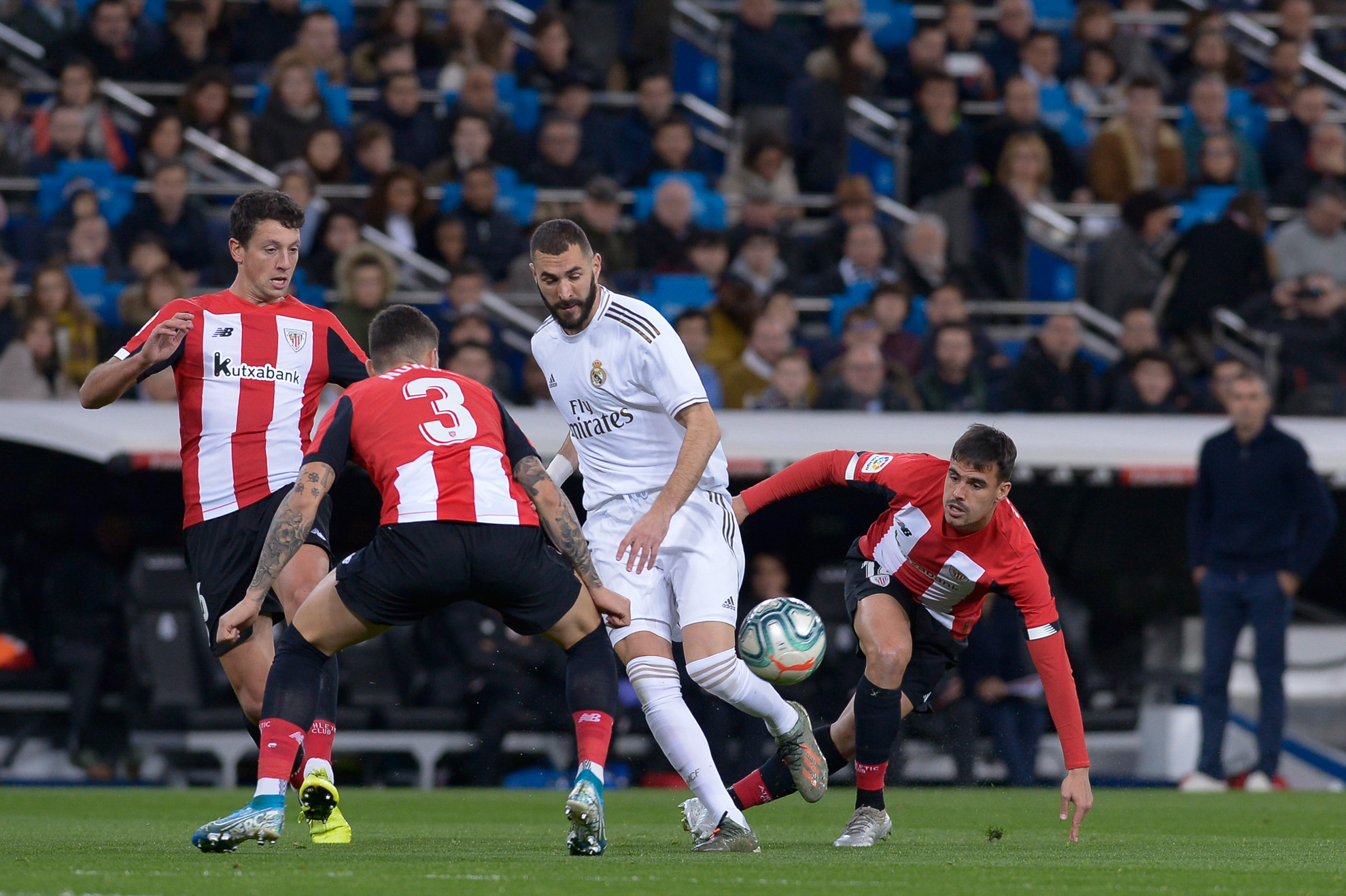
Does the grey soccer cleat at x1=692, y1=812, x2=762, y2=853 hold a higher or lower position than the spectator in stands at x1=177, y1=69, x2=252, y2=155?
lower

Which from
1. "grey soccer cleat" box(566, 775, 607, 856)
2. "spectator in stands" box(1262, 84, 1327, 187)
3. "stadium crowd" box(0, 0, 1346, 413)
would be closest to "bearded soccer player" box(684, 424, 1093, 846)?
"grey soccer cleat" box(566, 775, 607, 856)

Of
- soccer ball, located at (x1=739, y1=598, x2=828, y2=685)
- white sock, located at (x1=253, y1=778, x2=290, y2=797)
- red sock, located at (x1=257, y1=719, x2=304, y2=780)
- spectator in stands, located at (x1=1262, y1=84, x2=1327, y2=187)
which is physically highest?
spectator in stands, located at (x1=1262, y1=84, x2=1327, y2=187)

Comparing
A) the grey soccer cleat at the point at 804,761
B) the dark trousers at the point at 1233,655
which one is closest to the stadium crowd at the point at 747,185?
the dark trousers at the point at 1233,655

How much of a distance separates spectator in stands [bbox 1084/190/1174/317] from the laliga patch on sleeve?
7844mm

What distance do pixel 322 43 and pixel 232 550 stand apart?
29.4 feet

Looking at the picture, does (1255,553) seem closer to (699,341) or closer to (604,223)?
(699,341)

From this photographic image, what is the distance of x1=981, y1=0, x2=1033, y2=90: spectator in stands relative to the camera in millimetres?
16922

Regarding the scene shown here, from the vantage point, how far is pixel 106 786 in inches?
463

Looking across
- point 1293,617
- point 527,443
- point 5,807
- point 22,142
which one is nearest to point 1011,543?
point 527,443

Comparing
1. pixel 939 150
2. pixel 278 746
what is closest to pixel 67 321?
pixel 278 746

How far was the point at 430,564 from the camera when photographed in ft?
18.5

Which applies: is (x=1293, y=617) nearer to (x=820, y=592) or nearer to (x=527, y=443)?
(x=820, y=592)

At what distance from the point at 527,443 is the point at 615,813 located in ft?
11.1

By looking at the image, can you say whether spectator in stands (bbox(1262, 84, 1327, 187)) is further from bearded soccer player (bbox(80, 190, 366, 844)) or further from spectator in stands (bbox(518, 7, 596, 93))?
bearded soccer player (bbox(80, 190, 366, 844))
